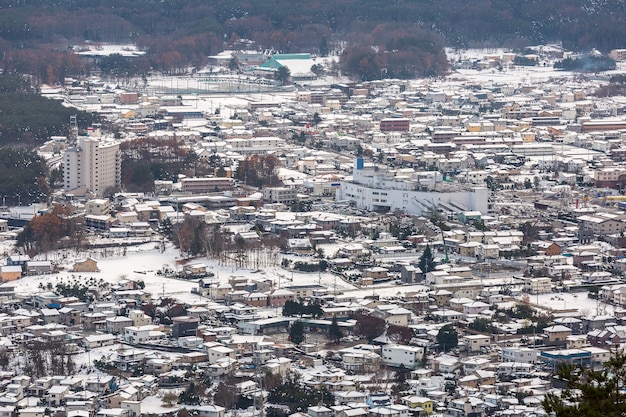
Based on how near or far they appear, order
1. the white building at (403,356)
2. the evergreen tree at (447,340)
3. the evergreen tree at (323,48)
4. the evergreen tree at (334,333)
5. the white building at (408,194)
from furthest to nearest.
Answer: the evergreen tree at (323,48), the white building at (408,194), the evergreen tree at (334,333), the evergreen tree at (447,340), the white building at (403,356)

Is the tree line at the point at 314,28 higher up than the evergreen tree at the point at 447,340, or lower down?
higher up

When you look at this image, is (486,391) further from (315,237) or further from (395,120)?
(395,120)

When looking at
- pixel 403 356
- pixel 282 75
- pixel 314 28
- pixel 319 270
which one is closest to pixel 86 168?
pixel 319 270

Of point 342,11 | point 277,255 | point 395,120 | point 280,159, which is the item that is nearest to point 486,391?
Result: point 277,255

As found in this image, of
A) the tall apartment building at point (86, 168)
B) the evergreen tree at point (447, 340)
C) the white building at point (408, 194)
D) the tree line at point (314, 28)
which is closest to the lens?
the evergreen tree at point (447, 340)

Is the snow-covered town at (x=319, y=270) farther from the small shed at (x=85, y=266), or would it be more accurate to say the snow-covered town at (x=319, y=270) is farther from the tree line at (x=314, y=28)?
the tree line at (x=314, y=28)

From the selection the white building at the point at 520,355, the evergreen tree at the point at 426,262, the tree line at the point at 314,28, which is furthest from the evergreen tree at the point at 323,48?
the white building at the point at 520,355
